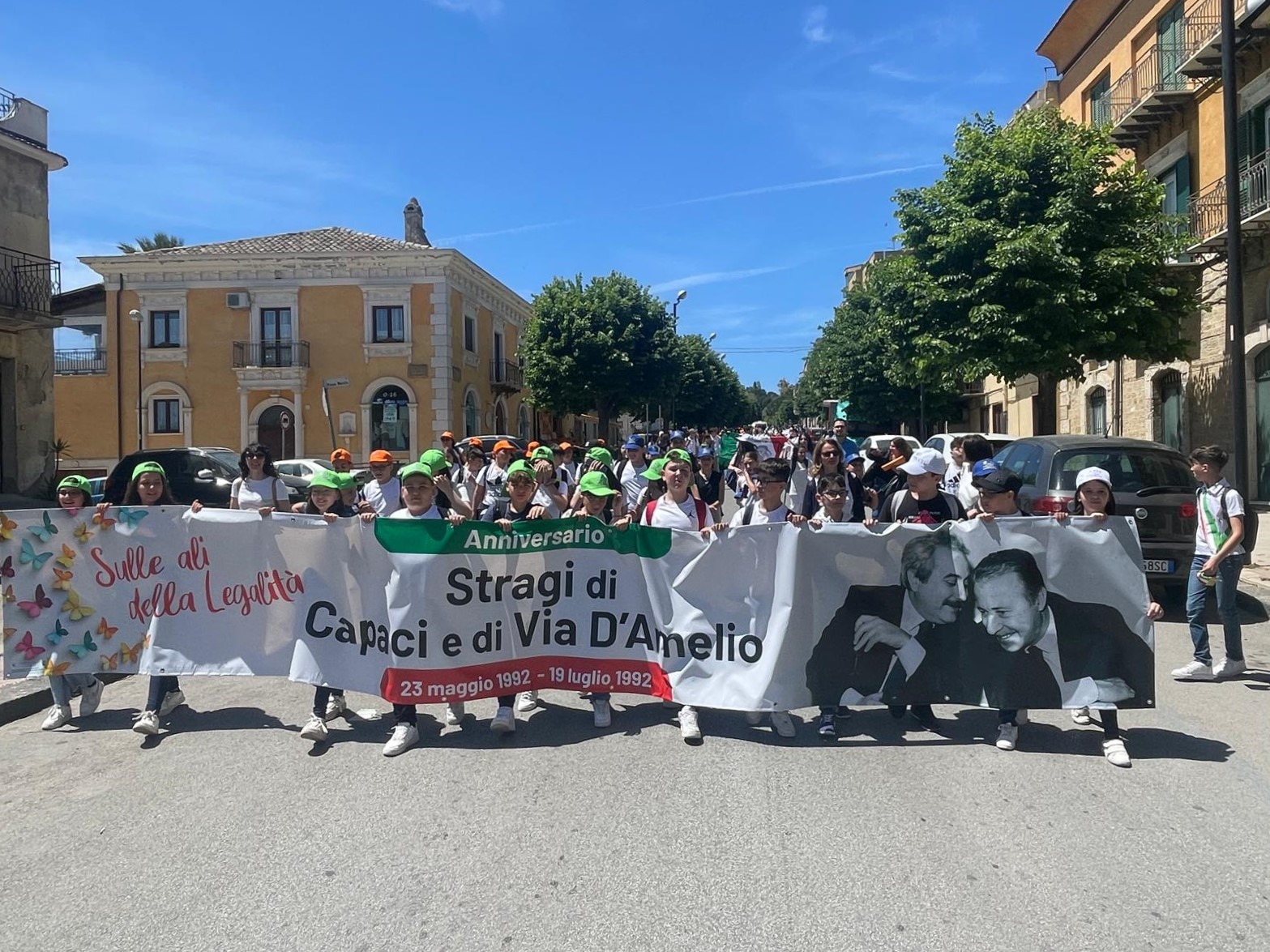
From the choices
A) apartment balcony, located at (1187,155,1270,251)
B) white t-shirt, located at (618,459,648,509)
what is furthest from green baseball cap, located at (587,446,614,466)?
apartment balcony, located at (1187,155,1270,251)

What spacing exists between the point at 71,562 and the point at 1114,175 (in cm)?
1895

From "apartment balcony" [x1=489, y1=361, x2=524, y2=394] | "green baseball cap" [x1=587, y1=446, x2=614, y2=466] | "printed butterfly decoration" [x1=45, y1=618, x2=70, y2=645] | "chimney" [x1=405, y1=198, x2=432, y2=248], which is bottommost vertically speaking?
"printed butterfly decoration" [x1=45, y1=618, x2=70, y2=645]

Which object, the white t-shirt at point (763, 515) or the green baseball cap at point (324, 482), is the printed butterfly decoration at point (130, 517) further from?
the white t-shirt at point (763, 515)

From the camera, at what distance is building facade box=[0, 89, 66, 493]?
2225cm

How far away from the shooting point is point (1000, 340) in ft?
59.0

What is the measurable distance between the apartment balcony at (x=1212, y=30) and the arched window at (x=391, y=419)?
28681 millimetres

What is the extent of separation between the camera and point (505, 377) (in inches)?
1843

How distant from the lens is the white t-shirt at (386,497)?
22.9 ft

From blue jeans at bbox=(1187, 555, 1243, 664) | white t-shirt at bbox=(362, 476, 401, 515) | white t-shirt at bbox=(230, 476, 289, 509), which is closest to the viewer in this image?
blue jeans at bbox=(1187, 555, 1243, 664)

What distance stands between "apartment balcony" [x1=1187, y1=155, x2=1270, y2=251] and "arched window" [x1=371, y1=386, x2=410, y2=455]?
1112 inches

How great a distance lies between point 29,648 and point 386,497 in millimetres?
2417

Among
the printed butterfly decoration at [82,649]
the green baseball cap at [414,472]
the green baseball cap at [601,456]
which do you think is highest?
the green baseball cap at [601,456]

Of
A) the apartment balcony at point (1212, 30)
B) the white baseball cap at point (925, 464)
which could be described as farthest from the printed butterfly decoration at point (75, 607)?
the apartment balcony at point (1212, 30)

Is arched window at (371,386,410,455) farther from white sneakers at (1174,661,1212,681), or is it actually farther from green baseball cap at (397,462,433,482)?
white sneakers at (1174,661,1212,681)
